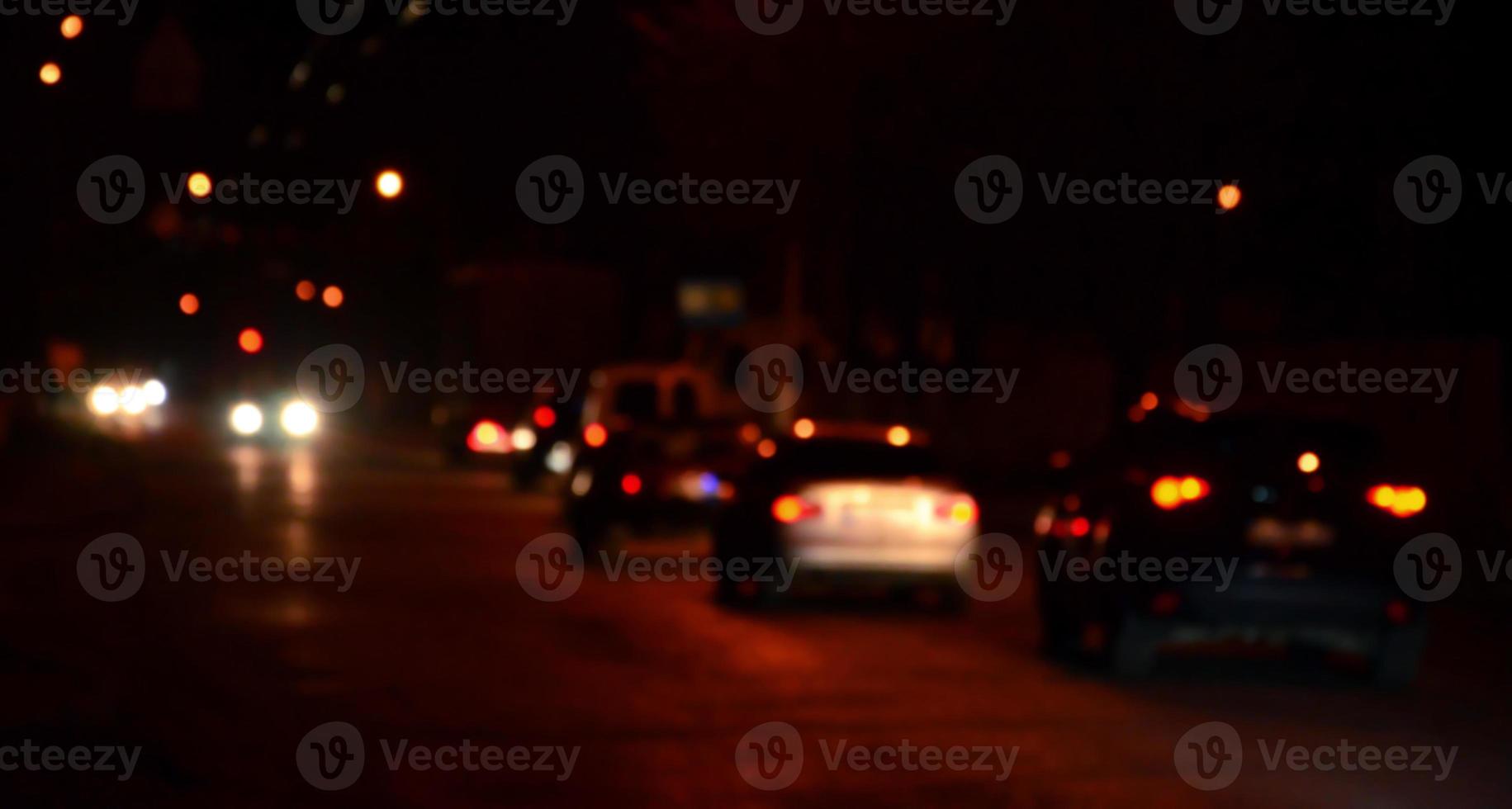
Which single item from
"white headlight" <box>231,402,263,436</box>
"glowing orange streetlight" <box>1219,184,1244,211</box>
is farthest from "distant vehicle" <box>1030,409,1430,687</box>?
"white headlight" <box>231,402,263,436</box>

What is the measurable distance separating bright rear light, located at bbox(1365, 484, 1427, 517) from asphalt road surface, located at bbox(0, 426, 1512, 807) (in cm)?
114

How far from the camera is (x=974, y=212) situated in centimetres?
2747

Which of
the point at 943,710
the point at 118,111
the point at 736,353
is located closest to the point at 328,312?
the point at 118,111

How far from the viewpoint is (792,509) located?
54.9 ft

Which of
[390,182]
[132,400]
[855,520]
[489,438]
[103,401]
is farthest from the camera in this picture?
[132,400]

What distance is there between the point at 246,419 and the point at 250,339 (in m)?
14.7

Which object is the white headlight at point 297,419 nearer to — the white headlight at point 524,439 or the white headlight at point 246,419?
the white headlight at point 246,419

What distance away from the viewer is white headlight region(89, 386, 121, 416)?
39.8m

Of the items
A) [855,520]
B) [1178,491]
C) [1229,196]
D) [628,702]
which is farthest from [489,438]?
[628,702]

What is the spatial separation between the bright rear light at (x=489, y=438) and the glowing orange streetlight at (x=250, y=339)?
10.5m

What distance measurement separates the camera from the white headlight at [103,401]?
39812 mm

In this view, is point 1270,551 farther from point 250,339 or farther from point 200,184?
point 250,339

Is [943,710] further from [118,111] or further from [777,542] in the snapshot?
[118,111]

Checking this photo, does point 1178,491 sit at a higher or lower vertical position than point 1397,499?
higher
